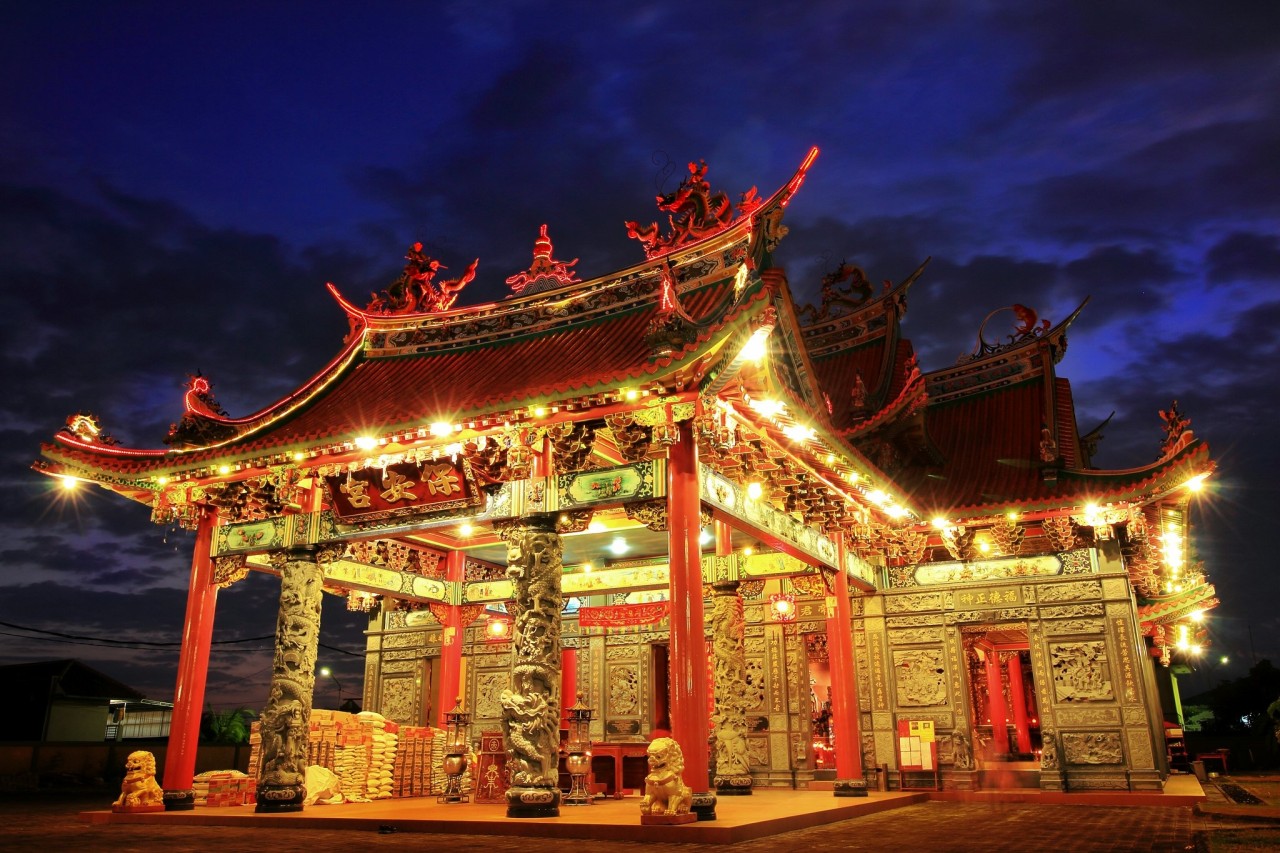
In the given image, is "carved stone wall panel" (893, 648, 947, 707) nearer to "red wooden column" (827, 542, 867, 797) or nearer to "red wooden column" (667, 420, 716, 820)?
"red wooden column" (827, 542, 867, 797)

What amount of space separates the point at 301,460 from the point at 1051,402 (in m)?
Result: 14.2

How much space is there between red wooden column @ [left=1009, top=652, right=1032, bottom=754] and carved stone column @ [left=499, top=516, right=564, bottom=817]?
1916 cm

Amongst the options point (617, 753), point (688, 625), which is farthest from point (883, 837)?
point (617, 753)

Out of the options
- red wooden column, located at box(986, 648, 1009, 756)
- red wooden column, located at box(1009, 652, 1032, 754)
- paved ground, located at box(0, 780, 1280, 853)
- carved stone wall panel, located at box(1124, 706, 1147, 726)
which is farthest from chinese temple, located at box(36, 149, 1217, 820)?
red wooden column, located at box(1009, 652, 1032, 754)

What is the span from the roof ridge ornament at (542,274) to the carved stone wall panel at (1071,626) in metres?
9.88

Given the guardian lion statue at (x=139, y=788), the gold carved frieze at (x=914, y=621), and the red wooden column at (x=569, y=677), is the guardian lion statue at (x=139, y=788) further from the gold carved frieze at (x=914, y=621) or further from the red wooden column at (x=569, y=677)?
the gold carved frieze at (x=914, y=621)

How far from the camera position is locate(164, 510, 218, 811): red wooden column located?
1215cm

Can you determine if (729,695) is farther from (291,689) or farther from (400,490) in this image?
(291,689)

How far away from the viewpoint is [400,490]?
12047mm

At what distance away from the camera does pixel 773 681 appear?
16.9 m

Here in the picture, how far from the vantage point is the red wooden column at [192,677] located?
39.9 ft

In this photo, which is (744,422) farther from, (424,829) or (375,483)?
(424,829)

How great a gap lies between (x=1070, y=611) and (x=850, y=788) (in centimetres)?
504

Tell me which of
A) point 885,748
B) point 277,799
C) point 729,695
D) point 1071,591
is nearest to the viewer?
point 277,799
